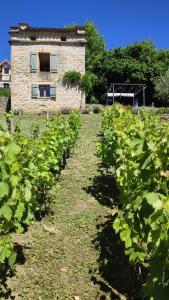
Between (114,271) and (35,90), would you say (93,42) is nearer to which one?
(35,90)

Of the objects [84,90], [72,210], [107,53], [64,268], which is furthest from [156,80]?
[64,268]

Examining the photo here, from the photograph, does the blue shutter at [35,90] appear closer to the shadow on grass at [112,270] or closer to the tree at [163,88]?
the tree at [163,88]

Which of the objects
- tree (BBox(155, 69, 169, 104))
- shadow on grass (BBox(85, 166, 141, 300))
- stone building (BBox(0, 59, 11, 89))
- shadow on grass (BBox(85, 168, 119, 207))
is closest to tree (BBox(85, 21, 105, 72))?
tree (BBox(155, 69, 169, 104))

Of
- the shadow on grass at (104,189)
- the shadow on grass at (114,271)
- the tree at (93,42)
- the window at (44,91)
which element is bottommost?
the shadow on grass at (114,271)

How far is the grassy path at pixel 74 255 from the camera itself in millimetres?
5199

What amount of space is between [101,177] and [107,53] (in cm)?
3022

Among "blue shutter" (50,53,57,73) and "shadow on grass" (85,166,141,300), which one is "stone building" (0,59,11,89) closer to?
"blue shutter" (50,53,57,73)

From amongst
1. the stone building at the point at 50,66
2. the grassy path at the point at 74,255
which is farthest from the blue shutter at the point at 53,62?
the grassy path at the point at 74,255

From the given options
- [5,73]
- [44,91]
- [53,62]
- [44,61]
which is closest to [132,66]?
[44,61]

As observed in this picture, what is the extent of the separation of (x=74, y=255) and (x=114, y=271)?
0.73m

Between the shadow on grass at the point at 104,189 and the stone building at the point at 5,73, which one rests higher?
the stone building at the point at 5,73

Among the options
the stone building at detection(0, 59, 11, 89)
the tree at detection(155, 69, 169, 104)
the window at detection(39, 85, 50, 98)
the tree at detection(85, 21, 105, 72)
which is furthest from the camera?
the stone building at detection(0, 59, 11, 89)

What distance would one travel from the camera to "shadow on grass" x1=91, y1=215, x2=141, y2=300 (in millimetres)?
5180

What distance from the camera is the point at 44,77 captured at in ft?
91.6
